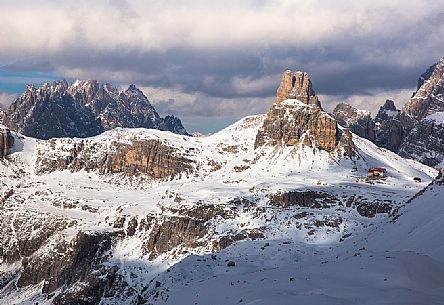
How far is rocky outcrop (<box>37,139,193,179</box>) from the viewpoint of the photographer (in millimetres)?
191875

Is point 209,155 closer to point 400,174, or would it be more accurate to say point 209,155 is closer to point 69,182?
point 69,182

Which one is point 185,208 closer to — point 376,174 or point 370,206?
point 370,206

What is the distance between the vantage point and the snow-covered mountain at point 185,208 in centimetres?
10691

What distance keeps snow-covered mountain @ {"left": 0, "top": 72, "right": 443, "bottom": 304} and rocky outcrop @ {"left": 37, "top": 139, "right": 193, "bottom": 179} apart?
0.37 metres

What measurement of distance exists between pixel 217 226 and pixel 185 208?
13918 millimetres

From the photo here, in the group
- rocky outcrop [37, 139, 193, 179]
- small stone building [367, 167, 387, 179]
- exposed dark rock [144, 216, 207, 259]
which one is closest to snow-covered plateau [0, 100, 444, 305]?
exposed dark rock [144, 216, 207, 259]

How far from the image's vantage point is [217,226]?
120562 mm

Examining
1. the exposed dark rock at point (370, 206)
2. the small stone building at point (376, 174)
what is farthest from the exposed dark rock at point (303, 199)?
the small stone building at point (376, 174)

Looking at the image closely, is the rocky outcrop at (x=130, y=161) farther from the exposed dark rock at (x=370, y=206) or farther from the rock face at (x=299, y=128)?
the exposed dark rock at (x=370, y=206)

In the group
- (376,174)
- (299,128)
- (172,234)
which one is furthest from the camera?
(299,128)

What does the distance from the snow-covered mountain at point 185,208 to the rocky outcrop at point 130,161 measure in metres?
0.37

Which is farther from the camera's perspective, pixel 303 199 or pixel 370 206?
pixel 303 199

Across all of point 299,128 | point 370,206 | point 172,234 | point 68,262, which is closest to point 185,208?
point 172,234

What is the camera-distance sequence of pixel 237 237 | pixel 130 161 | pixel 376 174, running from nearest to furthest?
pixel 237 237 → pixel 376 174 → pixel 130 161
